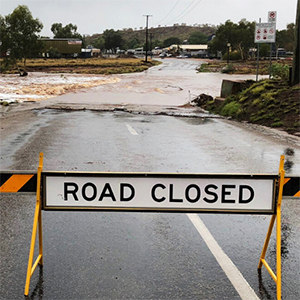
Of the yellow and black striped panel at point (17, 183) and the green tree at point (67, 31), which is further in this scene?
the green tree at point (67, 31)

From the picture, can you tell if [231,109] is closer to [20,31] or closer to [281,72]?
[281,72]

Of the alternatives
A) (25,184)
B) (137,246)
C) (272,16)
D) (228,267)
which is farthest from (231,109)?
Result: (25,184)

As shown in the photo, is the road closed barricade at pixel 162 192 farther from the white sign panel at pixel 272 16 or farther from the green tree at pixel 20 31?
the green tree at pixel 20 31

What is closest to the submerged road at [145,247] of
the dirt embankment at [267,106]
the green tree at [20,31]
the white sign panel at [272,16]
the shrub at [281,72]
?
the dirt embankment at [267,106]

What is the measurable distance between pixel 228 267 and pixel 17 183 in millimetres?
2052

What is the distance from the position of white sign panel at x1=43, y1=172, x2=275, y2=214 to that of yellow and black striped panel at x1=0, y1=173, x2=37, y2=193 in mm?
186

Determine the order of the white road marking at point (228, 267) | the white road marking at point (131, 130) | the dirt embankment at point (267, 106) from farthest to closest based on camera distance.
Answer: the dirt embankment at point (267, 106)
the white road marking at point (131, 130)
the white road marking at point (228, 267)

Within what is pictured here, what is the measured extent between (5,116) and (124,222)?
46.6 feet

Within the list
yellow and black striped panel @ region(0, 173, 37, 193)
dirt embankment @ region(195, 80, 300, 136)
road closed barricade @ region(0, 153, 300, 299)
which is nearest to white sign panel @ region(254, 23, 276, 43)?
dirt embankment @ region(195, 80, 300, 136)

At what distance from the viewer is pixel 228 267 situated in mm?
4504

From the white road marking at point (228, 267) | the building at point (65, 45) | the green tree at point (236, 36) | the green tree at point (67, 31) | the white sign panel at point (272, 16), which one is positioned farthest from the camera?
the green tree at point (67, 31)

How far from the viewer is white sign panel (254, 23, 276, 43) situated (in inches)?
878

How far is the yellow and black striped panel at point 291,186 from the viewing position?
14.1 feet

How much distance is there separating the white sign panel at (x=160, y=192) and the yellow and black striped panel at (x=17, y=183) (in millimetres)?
186
